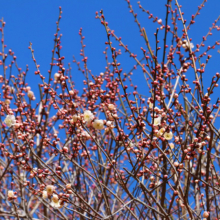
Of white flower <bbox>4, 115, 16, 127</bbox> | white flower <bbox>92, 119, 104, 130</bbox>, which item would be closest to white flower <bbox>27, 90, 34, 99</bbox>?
white flower <bbox>4, 115, 16, 127</bbox>

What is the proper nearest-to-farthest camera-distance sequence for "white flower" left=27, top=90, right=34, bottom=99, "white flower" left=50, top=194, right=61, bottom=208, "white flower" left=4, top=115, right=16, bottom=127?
"white flower" left=50, top=194, right=61, bottom=208, "white flower" left=4, top=115, right=16, bottom=127, "white flower" left=27, top=90, right=34, bottom=99

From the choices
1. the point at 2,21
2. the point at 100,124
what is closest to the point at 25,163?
the point at 100,124

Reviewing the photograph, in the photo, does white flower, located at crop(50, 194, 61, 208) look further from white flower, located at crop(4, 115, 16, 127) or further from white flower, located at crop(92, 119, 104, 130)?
white flower, located at crop(4, 115, 16, 127)

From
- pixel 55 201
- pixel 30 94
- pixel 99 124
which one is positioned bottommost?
pixel 55 201

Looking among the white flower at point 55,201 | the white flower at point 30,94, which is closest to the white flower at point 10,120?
the white flower at point 55,201

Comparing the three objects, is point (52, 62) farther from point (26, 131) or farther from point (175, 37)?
point (175, 37)

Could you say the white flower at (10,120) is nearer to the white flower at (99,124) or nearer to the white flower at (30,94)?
the white flower at (99,124)

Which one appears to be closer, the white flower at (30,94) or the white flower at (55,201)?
the white flower at (55,201)

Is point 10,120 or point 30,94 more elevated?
point 30,94

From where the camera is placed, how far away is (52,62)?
4.24 metres

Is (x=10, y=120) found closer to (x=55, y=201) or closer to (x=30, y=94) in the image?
(x=55, y=201)

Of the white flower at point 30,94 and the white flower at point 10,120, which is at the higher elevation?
the white flower at point 30,94

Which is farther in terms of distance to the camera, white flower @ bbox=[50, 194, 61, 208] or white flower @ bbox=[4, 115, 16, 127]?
white flower @ bbox=[4, 115, 16, 127]

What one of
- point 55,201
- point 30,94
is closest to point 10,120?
point 55,201
